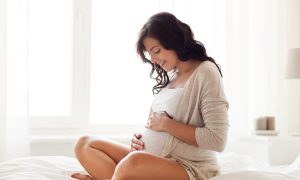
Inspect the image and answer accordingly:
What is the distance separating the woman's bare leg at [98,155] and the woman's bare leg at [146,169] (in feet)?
0.83

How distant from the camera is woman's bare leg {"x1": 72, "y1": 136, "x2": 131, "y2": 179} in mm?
1702

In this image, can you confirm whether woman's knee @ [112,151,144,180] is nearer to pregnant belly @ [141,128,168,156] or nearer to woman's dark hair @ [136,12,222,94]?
pregnant belly @ [141,128,168,156]

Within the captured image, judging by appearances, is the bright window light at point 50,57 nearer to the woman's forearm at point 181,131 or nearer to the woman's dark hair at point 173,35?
the woman's dark hair at point 173,35

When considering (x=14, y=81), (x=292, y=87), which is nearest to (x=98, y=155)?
(x=14, y=81)

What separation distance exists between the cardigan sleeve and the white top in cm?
12

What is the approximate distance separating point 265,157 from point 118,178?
147 cm

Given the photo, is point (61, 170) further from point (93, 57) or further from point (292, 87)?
point (292, 87)

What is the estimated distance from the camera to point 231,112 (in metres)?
3.23

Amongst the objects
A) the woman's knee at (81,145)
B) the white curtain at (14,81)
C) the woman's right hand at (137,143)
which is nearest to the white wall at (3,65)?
the white curtain at (14,81)

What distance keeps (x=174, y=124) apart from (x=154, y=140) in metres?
0.12

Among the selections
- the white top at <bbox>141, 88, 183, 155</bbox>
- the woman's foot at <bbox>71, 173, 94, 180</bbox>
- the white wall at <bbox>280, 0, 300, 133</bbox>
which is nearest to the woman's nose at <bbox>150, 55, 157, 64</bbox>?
the white top at <bbox>141, 88, 183, 155</bbox>

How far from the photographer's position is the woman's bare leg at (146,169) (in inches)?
56.1

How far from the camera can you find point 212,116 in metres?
1.52

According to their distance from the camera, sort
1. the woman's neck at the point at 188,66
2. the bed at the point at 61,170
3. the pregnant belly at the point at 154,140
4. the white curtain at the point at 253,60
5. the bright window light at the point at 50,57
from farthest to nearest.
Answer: the white curtain at the point at 253,60 < the bright window light at the point at 50,57 < the woman's neck at the point at 188,66 < the pregnant belly at the point at 154,140 < the bed at the point at 61,170
